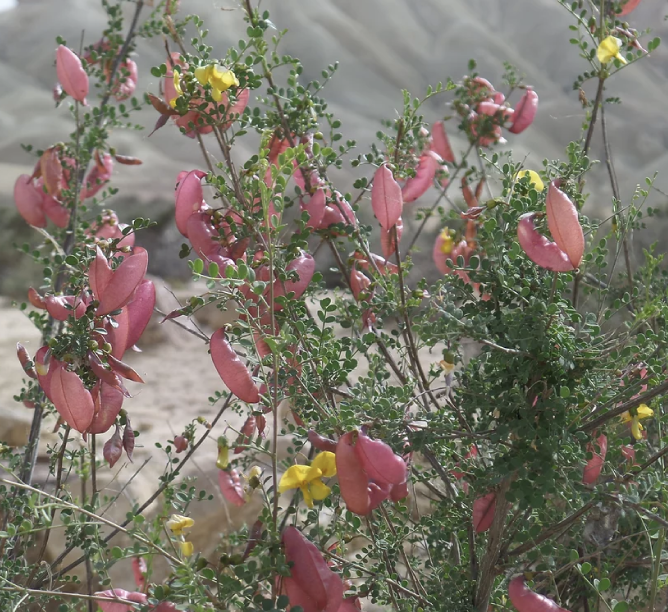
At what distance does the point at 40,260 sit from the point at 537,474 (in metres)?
0.82

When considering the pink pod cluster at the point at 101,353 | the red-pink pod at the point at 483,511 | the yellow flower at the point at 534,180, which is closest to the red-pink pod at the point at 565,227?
the yellow flower at the point at 534,180

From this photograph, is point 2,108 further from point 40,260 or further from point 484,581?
point 484,581

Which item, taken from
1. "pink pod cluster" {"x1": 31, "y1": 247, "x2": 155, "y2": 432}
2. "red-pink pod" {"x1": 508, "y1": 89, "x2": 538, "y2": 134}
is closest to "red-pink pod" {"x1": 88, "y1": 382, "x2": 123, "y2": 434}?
"pink pod cluster" {"x1": 31, "y1": 247, "x2": 155, "y2": 432}

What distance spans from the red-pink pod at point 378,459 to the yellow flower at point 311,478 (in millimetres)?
46

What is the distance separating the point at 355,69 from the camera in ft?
27.0

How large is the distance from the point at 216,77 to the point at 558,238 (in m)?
0.38

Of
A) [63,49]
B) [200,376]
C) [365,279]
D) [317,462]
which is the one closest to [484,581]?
[317,462]

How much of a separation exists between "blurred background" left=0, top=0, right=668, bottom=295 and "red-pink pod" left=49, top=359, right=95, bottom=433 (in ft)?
17.3

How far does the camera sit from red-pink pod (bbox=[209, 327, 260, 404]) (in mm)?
657

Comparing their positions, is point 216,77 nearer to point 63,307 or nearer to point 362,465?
point 63,307

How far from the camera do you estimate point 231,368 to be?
0.66 meters

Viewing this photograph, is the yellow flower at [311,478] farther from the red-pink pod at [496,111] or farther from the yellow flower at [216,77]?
the red-pink pod at [496,111]

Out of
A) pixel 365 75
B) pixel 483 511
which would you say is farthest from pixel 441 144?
pixel 365 75

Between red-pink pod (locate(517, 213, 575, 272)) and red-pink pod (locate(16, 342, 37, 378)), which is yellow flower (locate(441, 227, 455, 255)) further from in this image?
red-pink pod (locate(16, 342, 37, 378))
